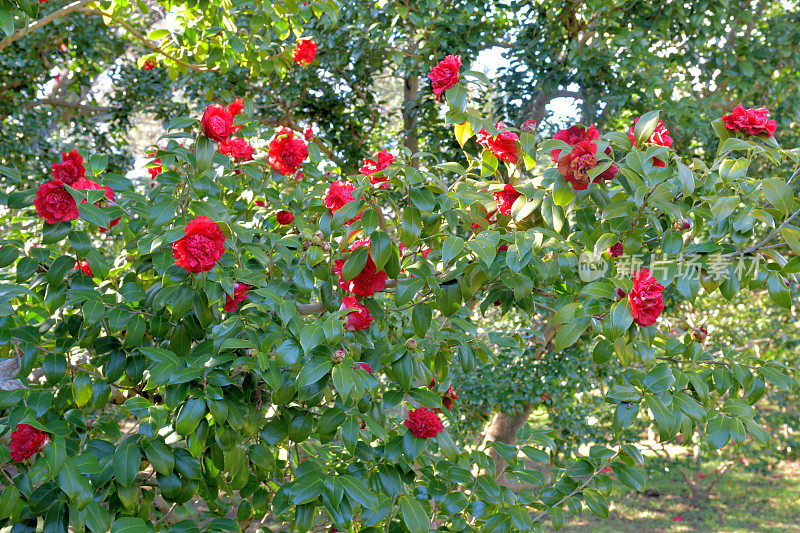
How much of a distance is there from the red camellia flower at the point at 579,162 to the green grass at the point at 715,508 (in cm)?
457

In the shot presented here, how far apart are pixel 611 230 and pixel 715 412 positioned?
0.49 metres

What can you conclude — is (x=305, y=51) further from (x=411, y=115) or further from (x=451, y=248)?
(x=451, y=248)

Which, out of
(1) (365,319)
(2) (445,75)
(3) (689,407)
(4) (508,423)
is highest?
(2) (445,75)

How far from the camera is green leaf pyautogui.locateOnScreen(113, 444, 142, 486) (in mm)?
1286

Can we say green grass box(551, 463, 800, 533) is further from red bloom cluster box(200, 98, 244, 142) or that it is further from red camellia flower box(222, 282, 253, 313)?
red bloom cluster box(200, 98, 244, 142)

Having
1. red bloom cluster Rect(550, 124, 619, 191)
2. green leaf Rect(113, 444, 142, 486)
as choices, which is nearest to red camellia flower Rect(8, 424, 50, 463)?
green leaf Rect(113, 444, 142, 486)

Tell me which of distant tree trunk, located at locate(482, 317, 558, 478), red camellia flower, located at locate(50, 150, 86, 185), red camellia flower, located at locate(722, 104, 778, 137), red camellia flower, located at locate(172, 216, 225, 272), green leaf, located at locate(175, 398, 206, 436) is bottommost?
distant tree trunk, located at locate(482, 317, 558, 478)

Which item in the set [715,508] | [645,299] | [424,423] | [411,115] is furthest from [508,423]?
[715,508]

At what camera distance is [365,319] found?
1.46 meters

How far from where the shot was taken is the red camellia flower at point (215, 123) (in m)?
1.44

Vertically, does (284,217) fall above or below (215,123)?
below

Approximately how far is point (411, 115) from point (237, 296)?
93.0 inches

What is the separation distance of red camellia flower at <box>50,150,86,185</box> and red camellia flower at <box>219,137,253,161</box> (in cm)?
52

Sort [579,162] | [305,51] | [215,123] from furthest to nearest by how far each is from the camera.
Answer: [305,51], [215,123], [579,162]
